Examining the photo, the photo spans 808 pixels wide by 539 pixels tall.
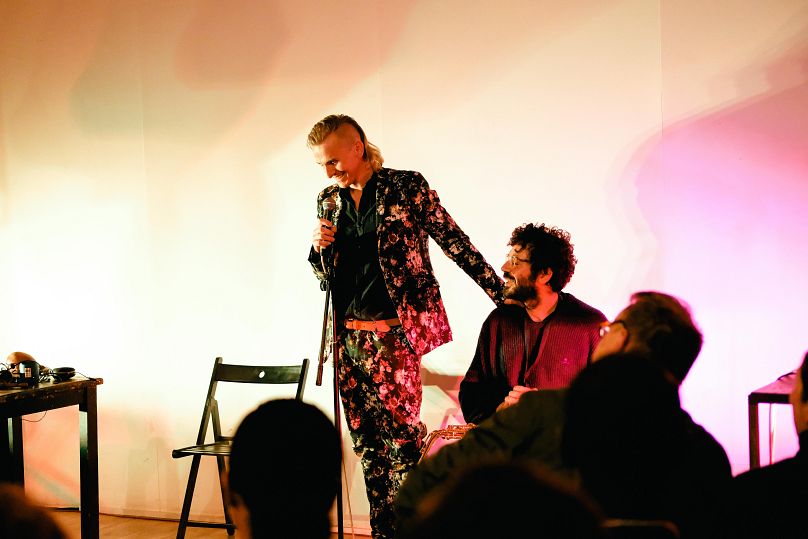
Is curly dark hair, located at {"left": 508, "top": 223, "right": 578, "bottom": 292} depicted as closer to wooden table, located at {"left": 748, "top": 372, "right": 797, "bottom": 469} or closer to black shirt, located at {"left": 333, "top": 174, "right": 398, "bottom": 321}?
black shirt, located at {"left": 333, "top": 174, "right": 398, "bottom": 321}

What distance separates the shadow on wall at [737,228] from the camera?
10.2ft

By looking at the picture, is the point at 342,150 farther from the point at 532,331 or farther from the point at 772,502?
the point at 772,502

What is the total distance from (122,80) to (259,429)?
3.36 meters

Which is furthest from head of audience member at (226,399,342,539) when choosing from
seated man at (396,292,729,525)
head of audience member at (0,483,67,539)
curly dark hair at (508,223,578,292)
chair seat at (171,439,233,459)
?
chair seat at (171,439,233,459)

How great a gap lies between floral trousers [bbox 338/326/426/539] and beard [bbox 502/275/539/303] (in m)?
0.41

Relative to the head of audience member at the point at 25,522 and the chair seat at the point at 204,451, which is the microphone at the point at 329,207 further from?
the head of audience member at the point at 25,522

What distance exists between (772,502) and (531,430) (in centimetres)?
40

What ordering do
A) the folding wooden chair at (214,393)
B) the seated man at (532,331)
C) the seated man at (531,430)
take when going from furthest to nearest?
the folding wooden chair at (214,393)
the seated man at (532,331)
the seated man at (531,430)

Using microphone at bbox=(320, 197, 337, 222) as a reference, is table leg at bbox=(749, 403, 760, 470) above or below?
below

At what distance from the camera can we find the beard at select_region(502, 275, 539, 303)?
9.33 ft

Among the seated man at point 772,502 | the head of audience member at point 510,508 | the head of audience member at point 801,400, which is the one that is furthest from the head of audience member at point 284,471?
the head of audience member at point 801,400

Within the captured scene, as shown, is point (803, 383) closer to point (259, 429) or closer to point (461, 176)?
point (259, 429)

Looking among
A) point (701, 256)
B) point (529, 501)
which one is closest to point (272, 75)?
point (701, 256)

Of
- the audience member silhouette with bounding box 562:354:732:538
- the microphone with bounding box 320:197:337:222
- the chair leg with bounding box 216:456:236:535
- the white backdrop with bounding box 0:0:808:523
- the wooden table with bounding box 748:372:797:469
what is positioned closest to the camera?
the audience member silhouette with bounding box 562:354:732:538
